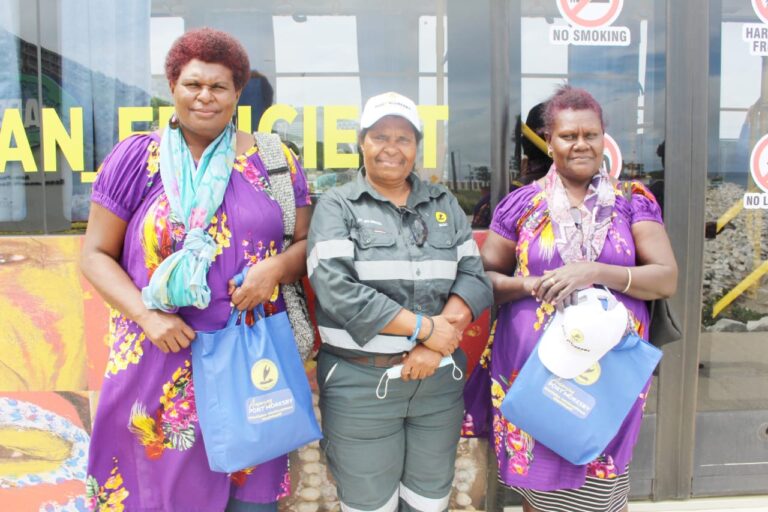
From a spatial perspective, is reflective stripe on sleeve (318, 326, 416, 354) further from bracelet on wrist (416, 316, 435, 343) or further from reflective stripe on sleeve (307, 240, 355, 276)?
reflective stripe on sleeve (307, 240, 355, 276)

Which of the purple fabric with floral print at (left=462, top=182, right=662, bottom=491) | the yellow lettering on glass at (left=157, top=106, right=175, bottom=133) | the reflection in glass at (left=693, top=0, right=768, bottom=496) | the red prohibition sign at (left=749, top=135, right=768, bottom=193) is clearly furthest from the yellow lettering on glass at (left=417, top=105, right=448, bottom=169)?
the red prohibition sign at (left=749, top=135, right=768, bottom=193)

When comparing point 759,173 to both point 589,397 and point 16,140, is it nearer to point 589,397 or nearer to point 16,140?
point 589,397

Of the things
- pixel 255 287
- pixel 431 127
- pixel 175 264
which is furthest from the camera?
pixel 431 127

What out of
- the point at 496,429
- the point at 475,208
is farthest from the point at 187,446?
the point at 475,208

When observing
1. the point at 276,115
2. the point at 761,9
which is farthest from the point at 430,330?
the point at 761,9

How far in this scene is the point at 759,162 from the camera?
2.68 metres

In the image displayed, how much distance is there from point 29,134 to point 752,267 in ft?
10.7

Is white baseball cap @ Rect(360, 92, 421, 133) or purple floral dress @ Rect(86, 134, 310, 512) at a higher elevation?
white baseball cap @ Rect(360, 92, 421, 133)

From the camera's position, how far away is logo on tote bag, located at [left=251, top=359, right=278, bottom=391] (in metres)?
1.77

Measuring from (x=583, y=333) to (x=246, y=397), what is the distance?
1.03 metres

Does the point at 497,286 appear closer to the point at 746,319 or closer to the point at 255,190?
the point at 255,190

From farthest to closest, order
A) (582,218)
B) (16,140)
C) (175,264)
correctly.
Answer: (16,140)
(582,218)
(175,264)

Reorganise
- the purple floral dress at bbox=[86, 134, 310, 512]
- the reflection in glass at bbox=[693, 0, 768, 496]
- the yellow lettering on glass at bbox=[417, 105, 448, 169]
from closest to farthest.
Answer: the purple floral dress at bbox=[86, 134, 310, 512]
the yellow lettering on glass at bbox=[417, 105, 448, 169]
the reflection in glass at bbox=[693, 0, 768, 496]

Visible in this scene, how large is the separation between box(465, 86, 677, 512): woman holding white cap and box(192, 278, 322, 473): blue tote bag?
783 mm
